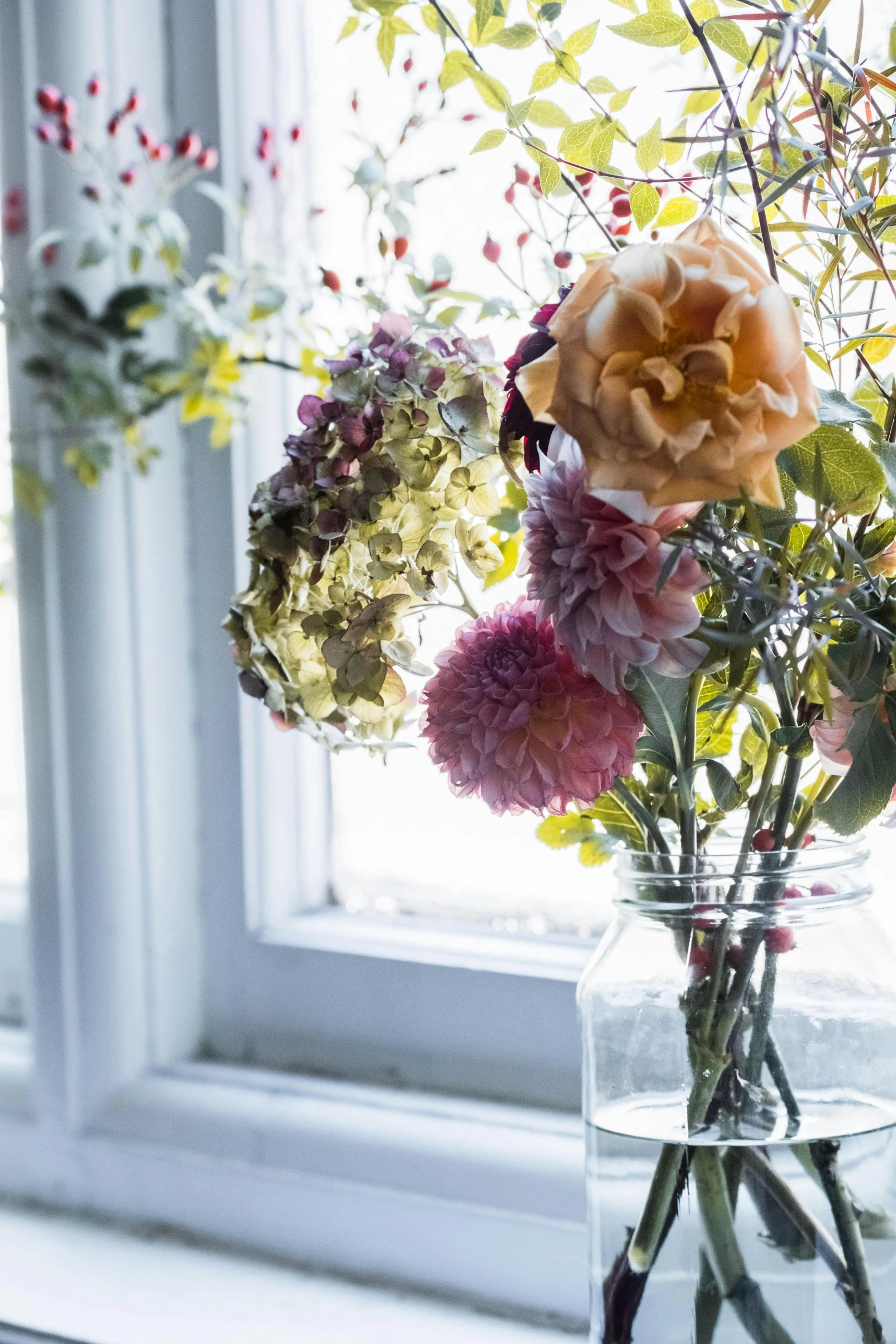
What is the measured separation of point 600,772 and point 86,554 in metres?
0.55

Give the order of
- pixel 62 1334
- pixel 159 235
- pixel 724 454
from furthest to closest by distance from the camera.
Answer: pixel 159 235 < pixel 62 1334 < pixel 724 454

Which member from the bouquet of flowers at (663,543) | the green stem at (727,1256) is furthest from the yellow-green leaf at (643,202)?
the green stem at (727,1256)

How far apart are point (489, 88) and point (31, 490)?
0.48 m

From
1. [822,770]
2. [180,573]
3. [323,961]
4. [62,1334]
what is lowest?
[62,1334]

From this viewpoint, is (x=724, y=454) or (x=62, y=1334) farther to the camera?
(x=62, y=1334)

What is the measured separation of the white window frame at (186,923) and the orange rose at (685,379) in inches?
19.4

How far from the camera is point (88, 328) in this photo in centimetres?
84

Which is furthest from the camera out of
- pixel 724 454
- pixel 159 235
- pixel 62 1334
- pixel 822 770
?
pixel 159 235

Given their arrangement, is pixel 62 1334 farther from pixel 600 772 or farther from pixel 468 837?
pixel 600 772

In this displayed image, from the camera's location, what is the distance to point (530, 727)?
0.39m

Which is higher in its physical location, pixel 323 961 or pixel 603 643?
pixel 603 643

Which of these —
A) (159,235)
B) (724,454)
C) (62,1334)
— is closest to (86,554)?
(159,235)

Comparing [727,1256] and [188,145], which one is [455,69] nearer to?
[188,145]

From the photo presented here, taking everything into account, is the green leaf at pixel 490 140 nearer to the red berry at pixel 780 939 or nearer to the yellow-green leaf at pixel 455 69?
the yellow-green leaf at pixel 455 69
